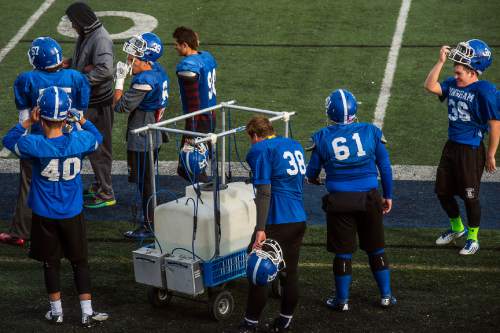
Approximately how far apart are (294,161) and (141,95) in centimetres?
265

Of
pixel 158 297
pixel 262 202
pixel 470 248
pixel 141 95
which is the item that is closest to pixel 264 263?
pixel 262 202

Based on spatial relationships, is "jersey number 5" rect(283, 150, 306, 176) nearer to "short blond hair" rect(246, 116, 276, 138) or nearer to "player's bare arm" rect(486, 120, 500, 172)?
"short blond hair" rect(246, 116, 276, 138)

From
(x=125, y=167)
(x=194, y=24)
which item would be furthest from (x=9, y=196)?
(x=194, y=24)

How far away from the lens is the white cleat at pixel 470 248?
1013cm

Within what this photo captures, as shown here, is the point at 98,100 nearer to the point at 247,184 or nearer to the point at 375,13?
the point at 247,184

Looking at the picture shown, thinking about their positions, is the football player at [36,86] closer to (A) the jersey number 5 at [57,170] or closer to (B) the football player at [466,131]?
(A) the jersey number 5 at [57,170]

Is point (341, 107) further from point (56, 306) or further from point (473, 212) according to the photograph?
point (56, 306)

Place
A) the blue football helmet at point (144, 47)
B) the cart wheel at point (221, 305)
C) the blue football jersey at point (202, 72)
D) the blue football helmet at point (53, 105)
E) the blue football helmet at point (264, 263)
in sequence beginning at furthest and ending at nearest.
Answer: the blue football jersey at point (202, 72) → the blue football helmet at point (144, 47) → the cart wheel at point (221, 305) → the blue football helmet at point (53, 105) → the blue football helmet at point (264, 263)

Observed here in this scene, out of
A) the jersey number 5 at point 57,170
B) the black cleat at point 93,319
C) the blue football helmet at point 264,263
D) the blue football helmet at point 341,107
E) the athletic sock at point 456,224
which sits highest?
the blue football helmet at point 341,107

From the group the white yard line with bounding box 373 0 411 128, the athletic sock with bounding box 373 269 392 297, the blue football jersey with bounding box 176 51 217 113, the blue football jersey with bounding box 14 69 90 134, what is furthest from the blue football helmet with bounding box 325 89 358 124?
the white yard line with bounding box 373 0 411 128

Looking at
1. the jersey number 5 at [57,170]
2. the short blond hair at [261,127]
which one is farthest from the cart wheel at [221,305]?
the jersey number 5 at [57,170]

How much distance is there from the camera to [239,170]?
12.6m

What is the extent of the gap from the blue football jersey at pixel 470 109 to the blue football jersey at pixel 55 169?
3510 millimetres

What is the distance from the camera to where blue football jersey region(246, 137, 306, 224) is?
8125mm
